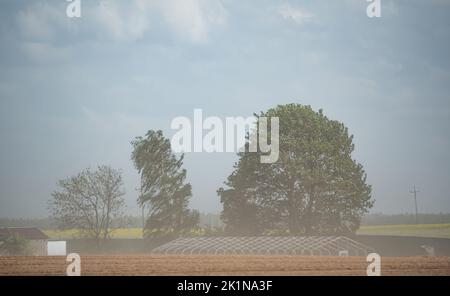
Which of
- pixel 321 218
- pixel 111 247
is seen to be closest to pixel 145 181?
pixel 111 247

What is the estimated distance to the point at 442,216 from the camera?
55.9 ft

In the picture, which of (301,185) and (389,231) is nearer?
(389,231)

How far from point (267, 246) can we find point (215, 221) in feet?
7.79

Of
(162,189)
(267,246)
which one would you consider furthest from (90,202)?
(267,246)

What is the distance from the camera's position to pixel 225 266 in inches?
545

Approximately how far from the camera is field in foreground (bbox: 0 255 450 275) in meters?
13.4

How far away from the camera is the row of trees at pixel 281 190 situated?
18906 mm

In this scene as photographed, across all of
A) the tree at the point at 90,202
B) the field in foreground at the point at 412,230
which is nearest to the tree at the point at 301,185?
the field in foreground at the point at 412,230

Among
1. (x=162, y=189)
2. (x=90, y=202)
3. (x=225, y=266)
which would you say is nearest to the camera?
(x=225, y=266)

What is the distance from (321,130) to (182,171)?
16.3 feet

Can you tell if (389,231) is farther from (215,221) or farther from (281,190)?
(215,221)

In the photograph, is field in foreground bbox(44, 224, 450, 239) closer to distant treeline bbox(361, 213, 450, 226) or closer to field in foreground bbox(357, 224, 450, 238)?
field in foreground bbox(357, 224, 450, 238)

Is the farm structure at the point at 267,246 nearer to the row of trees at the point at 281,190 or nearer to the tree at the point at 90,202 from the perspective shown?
the row of trees at the point at 281,190

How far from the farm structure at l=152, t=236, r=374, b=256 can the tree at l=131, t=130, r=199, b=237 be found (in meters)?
0.98
